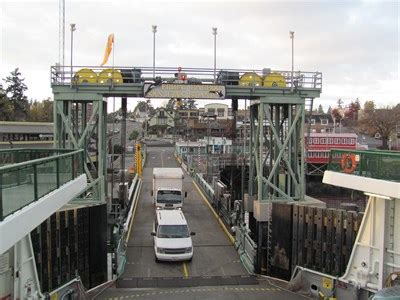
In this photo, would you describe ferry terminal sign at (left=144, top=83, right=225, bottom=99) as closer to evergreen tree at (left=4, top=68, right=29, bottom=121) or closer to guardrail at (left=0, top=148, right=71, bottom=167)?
guardrail at (left=0, top=148, right=71, bottom=167)

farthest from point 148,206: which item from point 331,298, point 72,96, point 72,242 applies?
point 331,298

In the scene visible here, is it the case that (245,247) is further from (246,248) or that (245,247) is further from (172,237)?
(172,237)

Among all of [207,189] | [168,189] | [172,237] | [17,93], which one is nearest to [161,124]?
[17,93]

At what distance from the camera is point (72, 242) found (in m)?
15.0

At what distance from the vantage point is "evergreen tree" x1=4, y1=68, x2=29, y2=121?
8356cm

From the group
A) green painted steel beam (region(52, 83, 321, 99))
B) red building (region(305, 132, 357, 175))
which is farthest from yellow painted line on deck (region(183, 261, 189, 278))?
red building (region(305, 132, 357, 175))

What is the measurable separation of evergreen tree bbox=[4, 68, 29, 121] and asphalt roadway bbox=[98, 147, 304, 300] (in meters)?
67.8

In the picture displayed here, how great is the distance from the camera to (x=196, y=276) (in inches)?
661

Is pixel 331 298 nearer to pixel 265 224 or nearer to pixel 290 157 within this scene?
pixel 265 224

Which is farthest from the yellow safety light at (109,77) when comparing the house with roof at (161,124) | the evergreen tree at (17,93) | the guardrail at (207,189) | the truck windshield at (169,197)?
the house with roof at (161,124)

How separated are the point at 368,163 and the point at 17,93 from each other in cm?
8371

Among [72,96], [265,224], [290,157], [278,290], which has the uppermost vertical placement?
[72,96]

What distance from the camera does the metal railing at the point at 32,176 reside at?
23.6 feet

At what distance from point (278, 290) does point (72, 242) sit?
717cm
